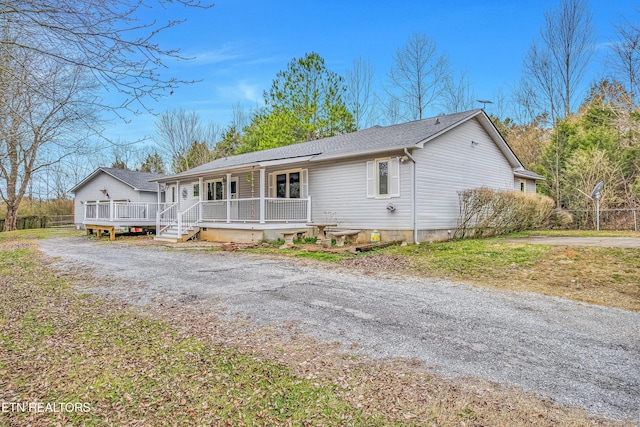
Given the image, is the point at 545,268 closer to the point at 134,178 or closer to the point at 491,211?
the point at 491,211

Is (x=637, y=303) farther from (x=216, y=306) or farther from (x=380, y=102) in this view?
(x=380, y=102)

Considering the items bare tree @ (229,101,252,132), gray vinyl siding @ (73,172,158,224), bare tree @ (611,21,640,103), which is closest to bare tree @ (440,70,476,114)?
bare tree @ (611,21,640,103)

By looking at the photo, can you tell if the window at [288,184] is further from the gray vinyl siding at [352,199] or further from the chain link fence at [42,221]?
the chain link fence at [42,221]

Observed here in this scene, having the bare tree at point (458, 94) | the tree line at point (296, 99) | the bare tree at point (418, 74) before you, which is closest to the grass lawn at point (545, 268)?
the tree line at point (296, 99)

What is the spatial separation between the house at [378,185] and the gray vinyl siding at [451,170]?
0.11 ft

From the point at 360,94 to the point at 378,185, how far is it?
2110 centimetres

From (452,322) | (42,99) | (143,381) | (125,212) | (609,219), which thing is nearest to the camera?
(143,381)

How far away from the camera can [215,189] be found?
19344mm

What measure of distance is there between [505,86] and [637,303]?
2742 centimetres

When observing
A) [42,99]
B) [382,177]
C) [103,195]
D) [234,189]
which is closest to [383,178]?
[382,177]

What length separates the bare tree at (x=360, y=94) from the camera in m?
31.4

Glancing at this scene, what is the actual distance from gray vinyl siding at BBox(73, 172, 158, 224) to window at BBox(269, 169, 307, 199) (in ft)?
43.7

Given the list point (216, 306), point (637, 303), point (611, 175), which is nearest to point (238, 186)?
point (216, 306)

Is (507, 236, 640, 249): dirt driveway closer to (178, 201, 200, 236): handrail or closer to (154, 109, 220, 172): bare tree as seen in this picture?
(178, 201, 200, 236): handrail
